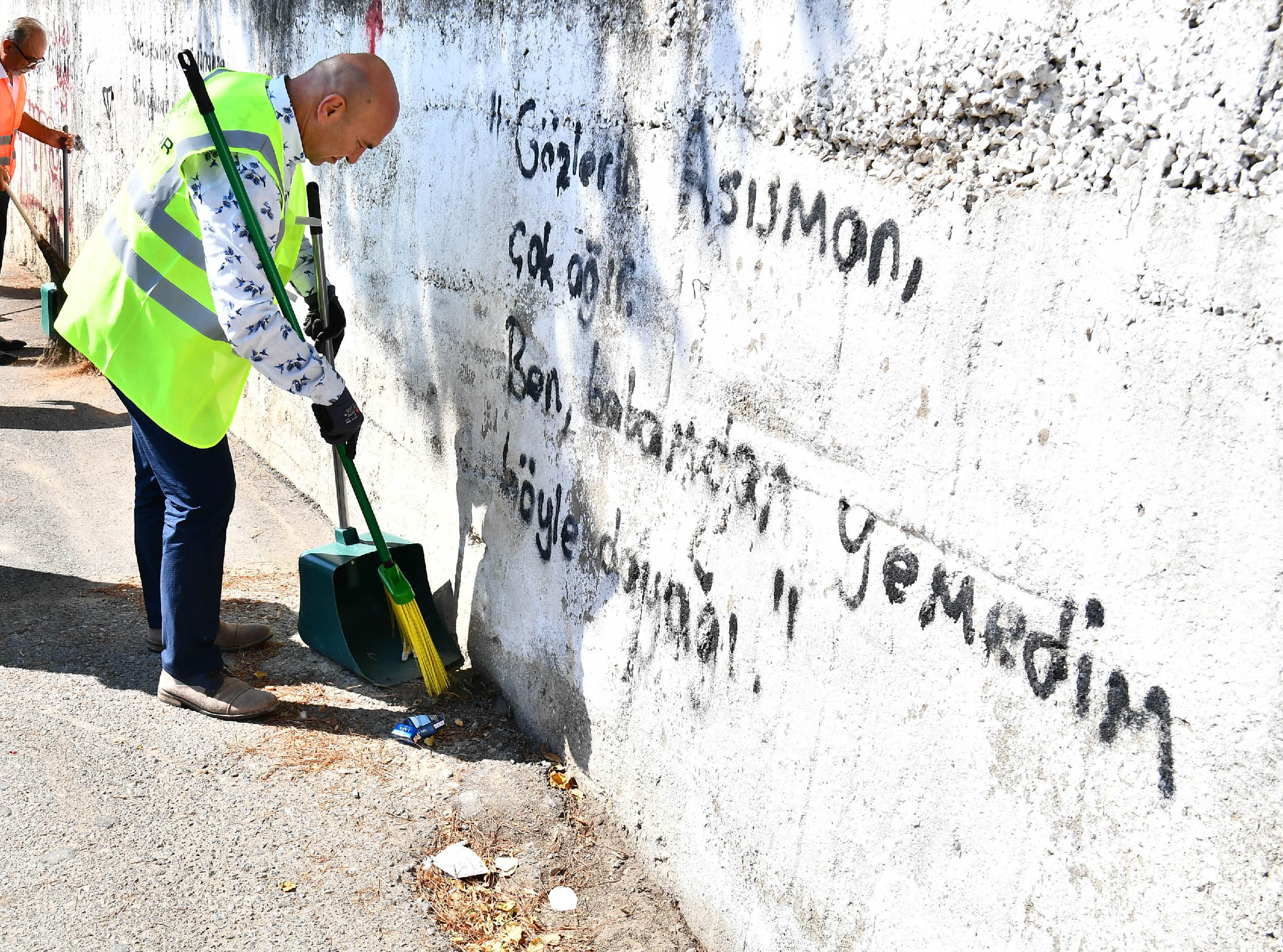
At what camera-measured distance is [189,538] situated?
3402 millimetres

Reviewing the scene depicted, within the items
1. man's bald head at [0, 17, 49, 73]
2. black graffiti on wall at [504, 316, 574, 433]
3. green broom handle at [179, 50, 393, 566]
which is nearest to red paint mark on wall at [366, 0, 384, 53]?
green broom handle at [179, 50, 393, 566]

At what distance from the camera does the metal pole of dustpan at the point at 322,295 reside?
12.3 feet

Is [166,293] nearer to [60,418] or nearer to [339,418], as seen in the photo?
[339,418]

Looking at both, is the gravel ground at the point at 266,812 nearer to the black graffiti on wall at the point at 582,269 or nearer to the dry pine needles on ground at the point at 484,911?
the dry pine needles on ground at the point at 484,911

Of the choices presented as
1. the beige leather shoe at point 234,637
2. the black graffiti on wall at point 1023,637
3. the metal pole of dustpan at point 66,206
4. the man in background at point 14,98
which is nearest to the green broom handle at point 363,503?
the beige leather shoe at point 234,637

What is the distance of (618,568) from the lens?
10.00 feet

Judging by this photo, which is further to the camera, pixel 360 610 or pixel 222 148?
pixel 360 610

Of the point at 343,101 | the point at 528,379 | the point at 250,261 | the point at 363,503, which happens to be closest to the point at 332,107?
the point at 343,101

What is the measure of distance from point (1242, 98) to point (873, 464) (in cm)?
89

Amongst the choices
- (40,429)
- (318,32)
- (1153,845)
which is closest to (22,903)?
(1153,845)

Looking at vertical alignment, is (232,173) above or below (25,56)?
below

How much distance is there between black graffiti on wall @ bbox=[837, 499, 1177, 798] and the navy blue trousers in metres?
2.05

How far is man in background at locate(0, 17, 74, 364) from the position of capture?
6949mm

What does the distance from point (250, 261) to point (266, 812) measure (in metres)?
1.50
